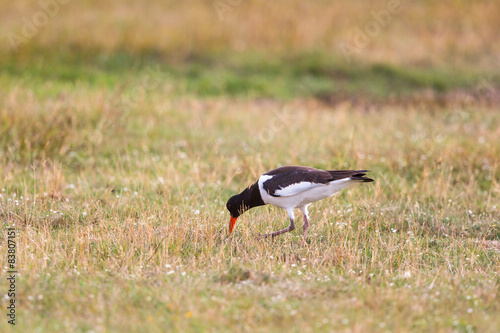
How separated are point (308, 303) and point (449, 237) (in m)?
3.05

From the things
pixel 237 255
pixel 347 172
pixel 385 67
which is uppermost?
pixel 385 67

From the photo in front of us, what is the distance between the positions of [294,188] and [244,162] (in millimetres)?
3580

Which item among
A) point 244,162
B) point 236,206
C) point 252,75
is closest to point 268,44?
point 252,75

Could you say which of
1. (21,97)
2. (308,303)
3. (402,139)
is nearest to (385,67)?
(402,139)

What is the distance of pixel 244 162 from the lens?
10.2 metres

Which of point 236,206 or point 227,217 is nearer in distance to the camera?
point 236,206

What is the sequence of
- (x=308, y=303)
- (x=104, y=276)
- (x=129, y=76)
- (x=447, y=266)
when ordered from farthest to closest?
(x=129, y=76)
(x=447, y=266)
(x=104, y=276)
(x=308, y=303)

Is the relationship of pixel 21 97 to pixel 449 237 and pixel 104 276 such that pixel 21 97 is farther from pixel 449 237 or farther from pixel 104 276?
pixel 449 237

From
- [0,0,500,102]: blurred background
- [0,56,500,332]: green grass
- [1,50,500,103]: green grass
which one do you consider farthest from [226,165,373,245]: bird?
[0,0,500,102]: blurred background

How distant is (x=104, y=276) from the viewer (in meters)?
5.62

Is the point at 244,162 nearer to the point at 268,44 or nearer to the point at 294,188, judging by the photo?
the point at 294,188

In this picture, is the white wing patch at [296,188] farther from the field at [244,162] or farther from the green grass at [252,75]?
the green grass at [252,75]

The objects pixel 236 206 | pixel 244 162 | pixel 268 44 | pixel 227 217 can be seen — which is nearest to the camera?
pixel 236 206

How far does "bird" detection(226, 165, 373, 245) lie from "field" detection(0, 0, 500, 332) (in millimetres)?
356
